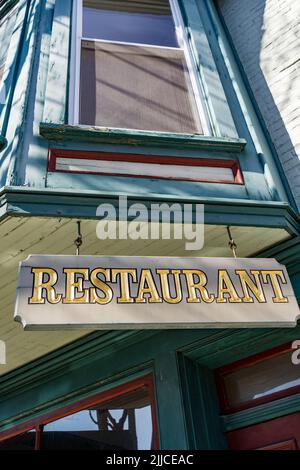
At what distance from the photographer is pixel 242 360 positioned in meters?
3.34

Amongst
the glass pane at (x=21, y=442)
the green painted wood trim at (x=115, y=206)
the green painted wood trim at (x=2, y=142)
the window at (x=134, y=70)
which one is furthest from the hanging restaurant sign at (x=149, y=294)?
the glass pane at (x=21, y=442)

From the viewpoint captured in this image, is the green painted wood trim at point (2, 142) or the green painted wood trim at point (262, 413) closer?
the green painted wood trim at point (262, 413)

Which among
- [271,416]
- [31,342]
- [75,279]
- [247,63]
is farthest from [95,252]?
[247,63]

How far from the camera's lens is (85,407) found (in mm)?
3609

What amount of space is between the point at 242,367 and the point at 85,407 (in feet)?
4.41

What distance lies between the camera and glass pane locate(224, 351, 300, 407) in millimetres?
3086

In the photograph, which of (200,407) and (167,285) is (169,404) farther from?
(167,285)

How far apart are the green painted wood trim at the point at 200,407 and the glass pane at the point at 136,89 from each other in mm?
1953

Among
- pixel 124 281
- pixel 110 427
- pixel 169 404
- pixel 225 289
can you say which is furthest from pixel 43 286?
pixel 110 427

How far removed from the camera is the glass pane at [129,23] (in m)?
4.44

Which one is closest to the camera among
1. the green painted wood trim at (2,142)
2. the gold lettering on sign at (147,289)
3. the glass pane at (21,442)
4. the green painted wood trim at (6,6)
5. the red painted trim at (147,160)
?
the gold lettering on sign at (147,289)

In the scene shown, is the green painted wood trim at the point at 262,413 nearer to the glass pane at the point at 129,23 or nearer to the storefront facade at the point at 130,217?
the storefront facade at the point at 130,217

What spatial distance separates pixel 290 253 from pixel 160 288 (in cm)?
122
